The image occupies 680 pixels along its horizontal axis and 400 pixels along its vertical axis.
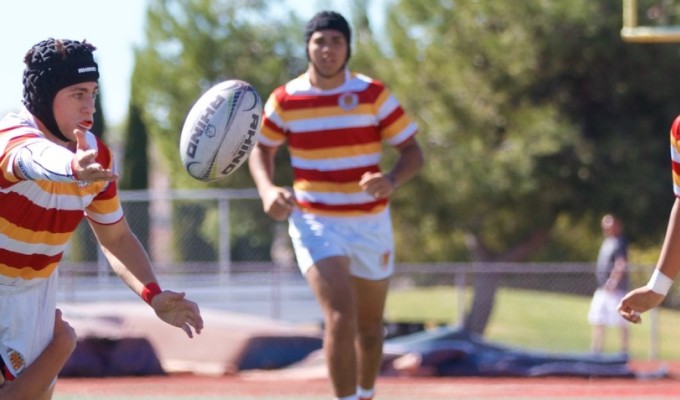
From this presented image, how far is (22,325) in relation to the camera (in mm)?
5039

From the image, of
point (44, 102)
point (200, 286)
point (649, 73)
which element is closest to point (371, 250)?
point (44, 102)

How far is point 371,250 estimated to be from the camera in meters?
7.46

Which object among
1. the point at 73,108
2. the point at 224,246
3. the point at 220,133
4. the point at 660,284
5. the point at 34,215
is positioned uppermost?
the point at 73,108

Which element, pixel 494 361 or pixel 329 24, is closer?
pixel 329 24

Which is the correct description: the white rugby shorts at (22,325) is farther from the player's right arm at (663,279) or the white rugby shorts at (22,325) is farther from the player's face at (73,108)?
the player's right arm at (663,279)

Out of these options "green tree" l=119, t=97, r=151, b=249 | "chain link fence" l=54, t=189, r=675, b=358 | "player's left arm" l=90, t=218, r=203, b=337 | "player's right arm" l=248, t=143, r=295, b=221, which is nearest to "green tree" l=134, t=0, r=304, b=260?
"chain link fence" l=54, t=189, r=675, b=358

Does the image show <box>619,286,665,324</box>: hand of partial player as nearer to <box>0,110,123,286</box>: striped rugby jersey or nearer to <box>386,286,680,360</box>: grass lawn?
<box>0,110,123,286</box>: striped rugby jersey

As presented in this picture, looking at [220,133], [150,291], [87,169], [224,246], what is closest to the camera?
[87,169]

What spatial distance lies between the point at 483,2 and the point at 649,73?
9.71 ft

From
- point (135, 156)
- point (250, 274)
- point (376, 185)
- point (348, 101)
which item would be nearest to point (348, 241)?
point (376, 185)

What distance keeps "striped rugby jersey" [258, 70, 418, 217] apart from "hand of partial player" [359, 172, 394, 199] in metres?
0.29

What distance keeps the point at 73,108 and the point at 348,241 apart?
268 centimetres

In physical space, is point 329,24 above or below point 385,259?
above

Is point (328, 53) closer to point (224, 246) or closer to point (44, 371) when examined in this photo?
point (44, 371)
